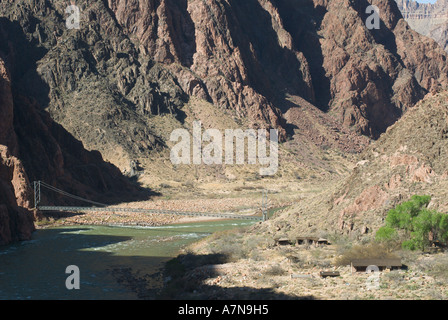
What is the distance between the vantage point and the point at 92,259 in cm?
4206

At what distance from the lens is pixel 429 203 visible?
33.3 metres

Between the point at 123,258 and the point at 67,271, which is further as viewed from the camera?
the point at 123,258

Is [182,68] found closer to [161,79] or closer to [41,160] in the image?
[161,79]

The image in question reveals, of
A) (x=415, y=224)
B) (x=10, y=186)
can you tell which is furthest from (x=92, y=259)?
(x=415, y=224)

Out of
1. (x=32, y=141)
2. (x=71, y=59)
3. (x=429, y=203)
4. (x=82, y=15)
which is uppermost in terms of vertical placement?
(x=82, y=15)

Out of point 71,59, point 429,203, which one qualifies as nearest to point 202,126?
point 71,59

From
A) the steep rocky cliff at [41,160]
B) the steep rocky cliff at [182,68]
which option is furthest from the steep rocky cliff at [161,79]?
the steep rocky cliff at [182,68]

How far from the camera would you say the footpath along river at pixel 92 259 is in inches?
1228

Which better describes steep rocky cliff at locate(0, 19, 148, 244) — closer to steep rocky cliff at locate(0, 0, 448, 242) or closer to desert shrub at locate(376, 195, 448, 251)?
steep rocky cliff at locate(0, 0, 448, 242)

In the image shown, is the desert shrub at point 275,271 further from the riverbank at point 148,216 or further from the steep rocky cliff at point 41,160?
the riverbank at point 148,216

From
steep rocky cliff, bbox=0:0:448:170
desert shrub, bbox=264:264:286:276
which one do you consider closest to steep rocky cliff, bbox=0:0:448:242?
steep rocky cliff, bbox=0:0:448:170

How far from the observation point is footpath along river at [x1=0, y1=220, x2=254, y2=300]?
31200 mm
